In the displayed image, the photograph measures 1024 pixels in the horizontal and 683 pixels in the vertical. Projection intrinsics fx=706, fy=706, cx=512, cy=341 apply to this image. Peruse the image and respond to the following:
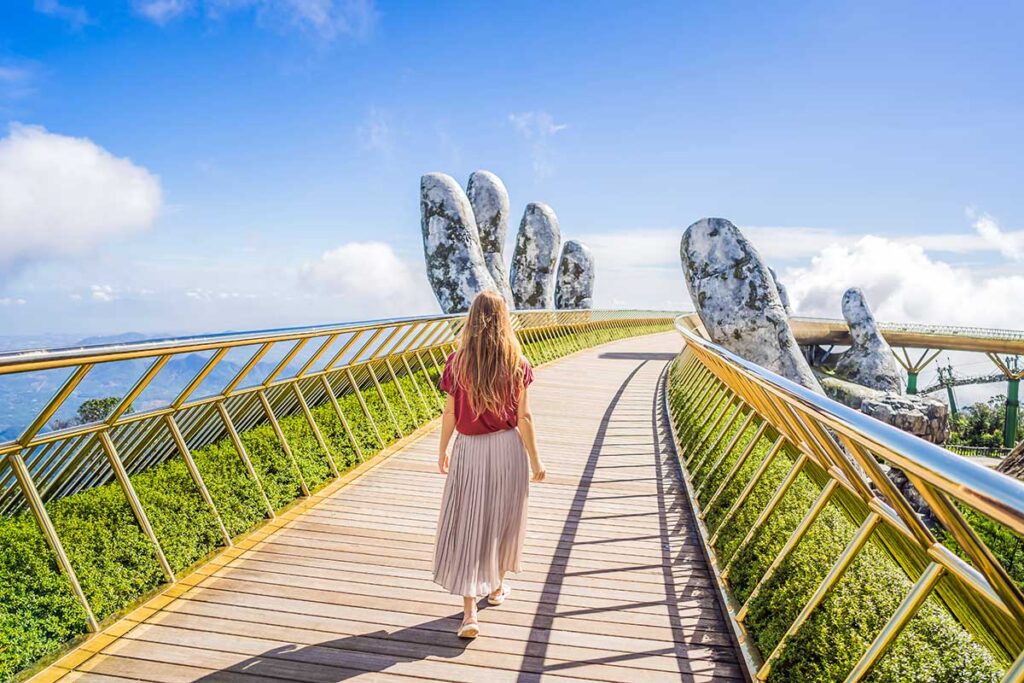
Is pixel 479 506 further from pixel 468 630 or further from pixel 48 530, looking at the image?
pixel 48 530

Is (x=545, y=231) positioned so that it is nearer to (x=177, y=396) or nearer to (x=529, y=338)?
(x=529, y=338)

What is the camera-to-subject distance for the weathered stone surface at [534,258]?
2534 cm

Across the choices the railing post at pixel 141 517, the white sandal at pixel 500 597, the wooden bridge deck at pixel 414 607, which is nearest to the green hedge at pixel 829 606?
the wooden bridge deck at pixel 414 607

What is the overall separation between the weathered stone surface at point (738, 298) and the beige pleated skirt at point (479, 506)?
11660 millimetres

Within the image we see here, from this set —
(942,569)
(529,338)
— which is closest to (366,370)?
(942,569)

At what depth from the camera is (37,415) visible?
338 cm

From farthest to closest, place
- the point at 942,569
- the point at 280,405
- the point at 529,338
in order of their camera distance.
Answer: the point at 529,338
the point at 280,405
the point at 942,569

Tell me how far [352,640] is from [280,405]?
337cm

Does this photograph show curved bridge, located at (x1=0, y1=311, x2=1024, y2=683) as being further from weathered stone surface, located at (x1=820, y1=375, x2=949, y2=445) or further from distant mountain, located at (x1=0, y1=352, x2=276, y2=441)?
weathered stone surface, located at (x1=820, y1=375, x2=949, y2=445)

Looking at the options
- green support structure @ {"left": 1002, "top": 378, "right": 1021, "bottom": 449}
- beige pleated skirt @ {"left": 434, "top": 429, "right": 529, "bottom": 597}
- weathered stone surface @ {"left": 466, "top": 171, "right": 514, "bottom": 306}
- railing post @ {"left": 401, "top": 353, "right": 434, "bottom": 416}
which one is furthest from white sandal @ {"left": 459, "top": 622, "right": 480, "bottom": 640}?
green support structure @ {"left": 1002, "top": 378, "right": 1021, "bottom": 449}

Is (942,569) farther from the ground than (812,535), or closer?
farther from the ground

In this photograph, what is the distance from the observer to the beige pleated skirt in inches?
144

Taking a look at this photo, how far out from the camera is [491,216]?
70.5 ft

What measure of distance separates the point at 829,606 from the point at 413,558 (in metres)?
2.60
